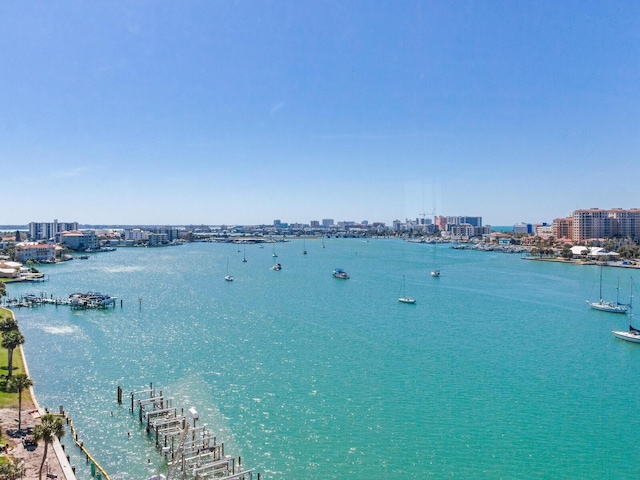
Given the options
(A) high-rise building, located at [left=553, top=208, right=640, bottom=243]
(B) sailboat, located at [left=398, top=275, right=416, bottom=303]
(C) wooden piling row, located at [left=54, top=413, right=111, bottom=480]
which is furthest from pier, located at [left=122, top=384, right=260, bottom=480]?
(A) high-rise building, located at [left=553, top=208, right=640, bottom=243]

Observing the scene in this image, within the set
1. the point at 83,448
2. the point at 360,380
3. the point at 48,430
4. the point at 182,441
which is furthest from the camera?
the point at 360,380

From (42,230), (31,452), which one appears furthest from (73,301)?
(42,230)

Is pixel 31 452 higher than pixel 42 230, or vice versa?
pixel 42 230

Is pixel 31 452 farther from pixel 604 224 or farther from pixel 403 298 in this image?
pixel 604 224

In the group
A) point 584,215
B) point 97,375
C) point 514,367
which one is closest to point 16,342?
point 97,375

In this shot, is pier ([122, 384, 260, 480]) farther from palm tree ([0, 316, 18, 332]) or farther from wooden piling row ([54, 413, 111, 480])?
palm tree ([0, 316, 18, 332])
